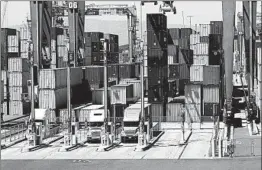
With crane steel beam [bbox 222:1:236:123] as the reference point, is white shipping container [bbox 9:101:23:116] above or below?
below

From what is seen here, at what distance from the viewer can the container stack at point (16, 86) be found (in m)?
44.6

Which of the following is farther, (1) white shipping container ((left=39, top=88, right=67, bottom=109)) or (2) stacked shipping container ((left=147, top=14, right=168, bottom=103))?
(2) stacked shipping container ((left=147, top=14, right=168, bottom=103))

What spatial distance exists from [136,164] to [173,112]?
1777 cm

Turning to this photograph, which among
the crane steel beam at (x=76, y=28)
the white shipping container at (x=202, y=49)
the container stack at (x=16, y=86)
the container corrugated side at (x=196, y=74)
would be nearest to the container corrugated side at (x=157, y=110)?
the container corrugated side at (x=196, y=74)

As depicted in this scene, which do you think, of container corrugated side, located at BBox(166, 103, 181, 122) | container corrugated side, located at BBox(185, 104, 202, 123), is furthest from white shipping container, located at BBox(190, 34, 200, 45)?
container corrugated side, located at BBox(185, 104, 202, 123)

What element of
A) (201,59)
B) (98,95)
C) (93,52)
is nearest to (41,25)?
(98,95)

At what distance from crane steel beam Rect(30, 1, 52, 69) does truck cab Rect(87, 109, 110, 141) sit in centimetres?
651

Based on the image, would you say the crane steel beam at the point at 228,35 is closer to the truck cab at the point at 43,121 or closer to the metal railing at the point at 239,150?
the metal railing at the point at 239,150

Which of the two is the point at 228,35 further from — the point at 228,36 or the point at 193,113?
the point at 193,113

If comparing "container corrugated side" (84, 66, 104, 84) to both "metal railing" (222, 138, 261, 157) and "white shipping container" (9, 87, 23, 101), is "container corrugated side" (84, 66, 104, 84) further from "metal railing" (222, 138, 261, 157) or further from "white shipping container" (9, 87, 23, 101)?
"metal railing" (222, 138, 261, 157)

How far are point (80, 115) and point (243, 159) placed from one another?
17.4 meters

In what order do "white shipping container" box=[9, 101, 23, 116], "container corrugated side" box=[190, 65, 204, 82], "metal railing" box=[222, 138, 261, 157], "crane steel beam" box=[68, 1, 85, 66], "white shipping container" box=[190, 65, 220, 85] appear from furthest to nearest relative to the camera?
"white shipping container" box=[9, 101, 23, 116], "container corrugated side" box=[190, 65, 204, 82], "crane steel beam" box=[68, 1, 85, 66], "white shipping container" box=[190, 65, 220, 85], "metal railing" box=[222, 138, 261, 157]

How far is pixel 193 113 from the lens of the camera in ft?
133

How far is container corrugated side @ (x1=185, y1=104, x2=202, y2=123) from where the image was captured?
4041 centimetres
